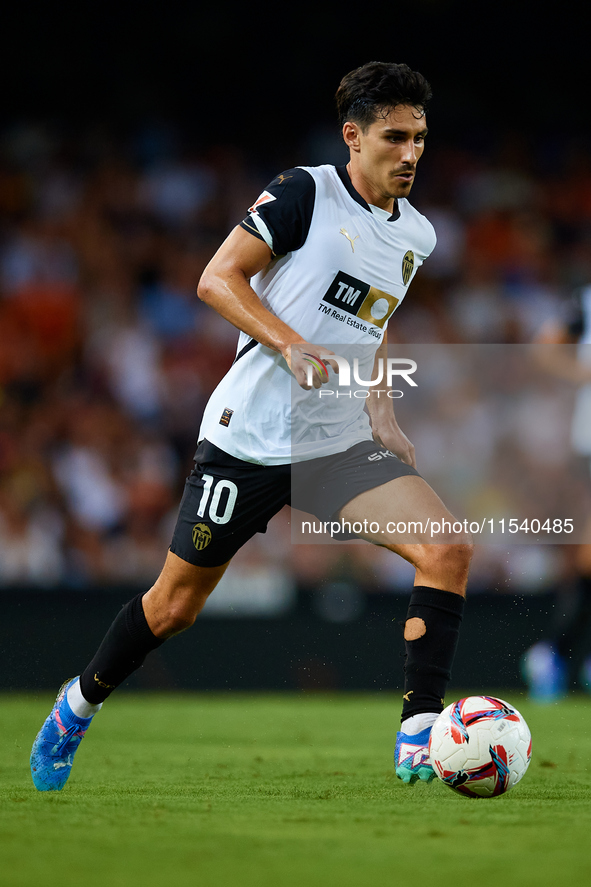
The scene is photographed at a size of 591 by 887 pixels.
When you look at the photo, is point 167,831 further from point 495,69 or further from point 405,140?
point 495,69

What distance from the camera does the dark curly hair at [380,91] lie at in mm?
3705

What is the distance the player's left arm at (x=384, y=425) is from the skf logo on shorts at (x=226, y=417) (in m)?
0.61

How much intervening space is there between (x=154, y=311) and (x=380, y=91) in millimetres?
7445

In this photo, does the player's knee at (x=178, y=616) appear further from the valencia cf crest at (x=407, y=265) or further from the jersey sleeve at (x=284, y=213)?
the valencia cf crest at (x=407, y=265)

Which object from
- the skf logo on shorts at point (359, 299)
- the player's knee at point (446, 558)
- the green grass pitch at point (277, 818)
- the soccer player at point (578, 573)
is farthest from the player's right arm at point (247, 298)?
the soccer player at point (578, 573)

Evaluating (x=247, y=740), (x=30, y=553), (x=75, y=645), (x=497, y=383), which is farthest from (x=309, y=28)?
(x=247, y=740)

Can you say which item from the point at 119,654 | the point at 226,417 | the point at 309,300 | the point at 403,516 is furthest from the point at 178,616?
the point at 309,300

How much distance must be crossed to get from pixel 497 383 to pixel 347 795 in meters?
7.39

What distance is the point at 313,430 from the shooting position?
3.78 m

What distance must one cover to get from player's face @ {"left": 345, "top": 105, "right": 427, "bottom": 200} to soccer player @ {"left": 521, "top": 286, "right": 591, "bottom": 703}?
10.5 feet

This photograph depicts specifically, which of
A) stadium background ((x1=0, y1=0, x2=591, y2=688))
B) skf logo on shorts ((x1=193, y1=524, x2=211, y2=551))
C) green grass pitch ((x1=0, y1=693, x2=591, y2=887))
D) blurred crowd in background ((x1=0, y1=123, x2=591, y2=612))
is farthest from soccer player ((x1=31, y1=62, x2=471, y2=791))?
blurred crowd in background ((x1=0, y1=123, x2=591, y2=612))

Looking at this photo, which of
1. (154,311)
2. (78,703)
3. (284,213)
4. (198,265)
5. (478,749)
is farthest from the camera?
(198,265)

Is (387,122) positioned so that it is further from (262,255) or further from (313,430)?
(313,430)

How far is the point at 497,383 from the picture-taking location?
33.9 feet
